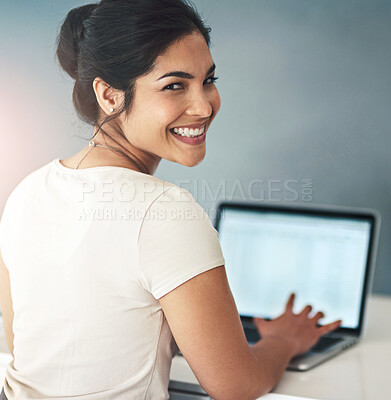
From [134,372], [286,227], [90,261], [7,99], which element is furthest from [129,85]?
[7,99]

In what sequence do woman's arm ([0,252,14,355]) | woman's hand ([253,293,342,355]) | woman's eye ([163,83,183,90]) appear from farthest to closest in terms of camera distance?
woman's hand ([253,293,342,355]) < woman's arm ([0,252,14,355]) < woman's eye ([163,83,183,90])

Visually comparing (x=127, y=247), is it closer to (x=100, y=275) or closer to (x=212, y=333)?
(x=100, y=275)

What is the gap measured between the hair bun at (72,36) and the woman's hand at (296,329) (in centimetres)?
64

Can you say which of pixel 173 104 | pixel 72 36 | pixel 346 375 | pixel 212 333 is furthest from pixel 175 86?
pixel 346 375

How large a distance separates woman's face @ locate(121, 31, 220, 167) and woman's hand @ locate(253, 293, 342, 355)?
42 cm

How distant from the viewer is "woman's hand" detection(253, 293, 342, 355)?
41.7 inches

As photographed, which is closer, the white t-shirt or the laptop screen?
the white t-shirt

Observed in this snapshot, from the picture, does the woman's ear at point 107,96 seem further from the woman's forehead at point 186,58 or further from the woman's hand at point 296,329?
the woman's hand at point 296,329

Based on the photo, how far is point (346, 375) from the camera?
1.03m

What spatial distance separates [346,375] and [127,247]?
57 cm

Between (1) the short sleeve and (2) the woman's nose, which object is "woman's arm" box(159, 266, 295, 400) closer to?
(1) the short sleeve

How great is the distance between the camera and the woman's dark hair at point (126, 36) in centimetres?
80

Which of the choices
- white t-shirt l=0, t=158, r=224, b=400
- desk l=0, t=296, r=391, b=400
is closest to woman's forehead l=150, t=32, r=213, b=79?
white t-shirt l=0, t=158, r=224, b=400

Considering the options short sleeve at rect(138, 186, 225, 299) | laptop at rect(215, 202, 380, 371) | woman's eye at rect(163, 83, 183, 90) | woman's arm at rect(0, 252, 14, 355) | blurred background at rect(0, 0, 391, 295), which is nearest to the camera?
short sleeve at rect(138, 186, 225, 299)
